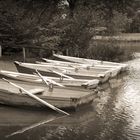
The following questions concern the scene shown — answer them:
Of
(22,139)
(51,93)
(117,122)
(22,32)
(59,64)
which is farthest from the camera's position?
(22,32)

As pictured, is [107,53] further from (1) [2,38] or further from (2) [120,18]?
(2) [120,18]

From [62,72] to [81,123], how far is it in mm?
6194

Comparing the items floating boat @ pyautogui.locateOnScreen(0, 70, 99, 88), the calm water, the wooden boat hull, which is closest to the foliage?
floating boat @ pyautogui.locateOnScreen(0, 70, 99, 88)

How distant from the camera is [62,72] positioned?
20.0 meters

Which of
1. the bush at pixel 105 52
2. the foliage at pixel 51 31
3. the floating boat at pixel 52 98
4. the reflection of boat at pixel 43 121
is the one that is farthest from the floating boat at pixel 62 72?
the bush at pixel 105 52

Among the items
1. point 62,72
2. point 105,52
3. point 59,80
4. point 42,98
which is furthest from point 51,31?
point 42,98

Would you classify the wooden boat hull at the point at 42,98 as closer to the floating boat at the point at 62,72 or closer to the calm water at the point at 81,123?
the calm water at the point at 81,123

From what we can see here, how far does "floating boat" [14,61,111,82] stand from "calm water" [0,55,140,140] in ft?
7.87

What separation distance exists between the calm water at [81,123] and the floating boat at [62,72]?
2399 mm

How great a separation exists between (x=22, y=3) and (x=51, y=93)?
21716 mm

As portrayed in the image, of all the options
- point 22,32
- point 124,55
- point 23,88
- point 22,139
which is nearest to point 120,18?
point 124,55

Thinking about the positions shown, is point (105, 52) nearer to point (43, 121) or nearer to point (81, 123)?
point (81, 123)

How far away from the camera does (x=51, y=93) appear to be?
15.4 metres

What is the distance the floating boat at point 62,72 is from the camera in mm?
19486
